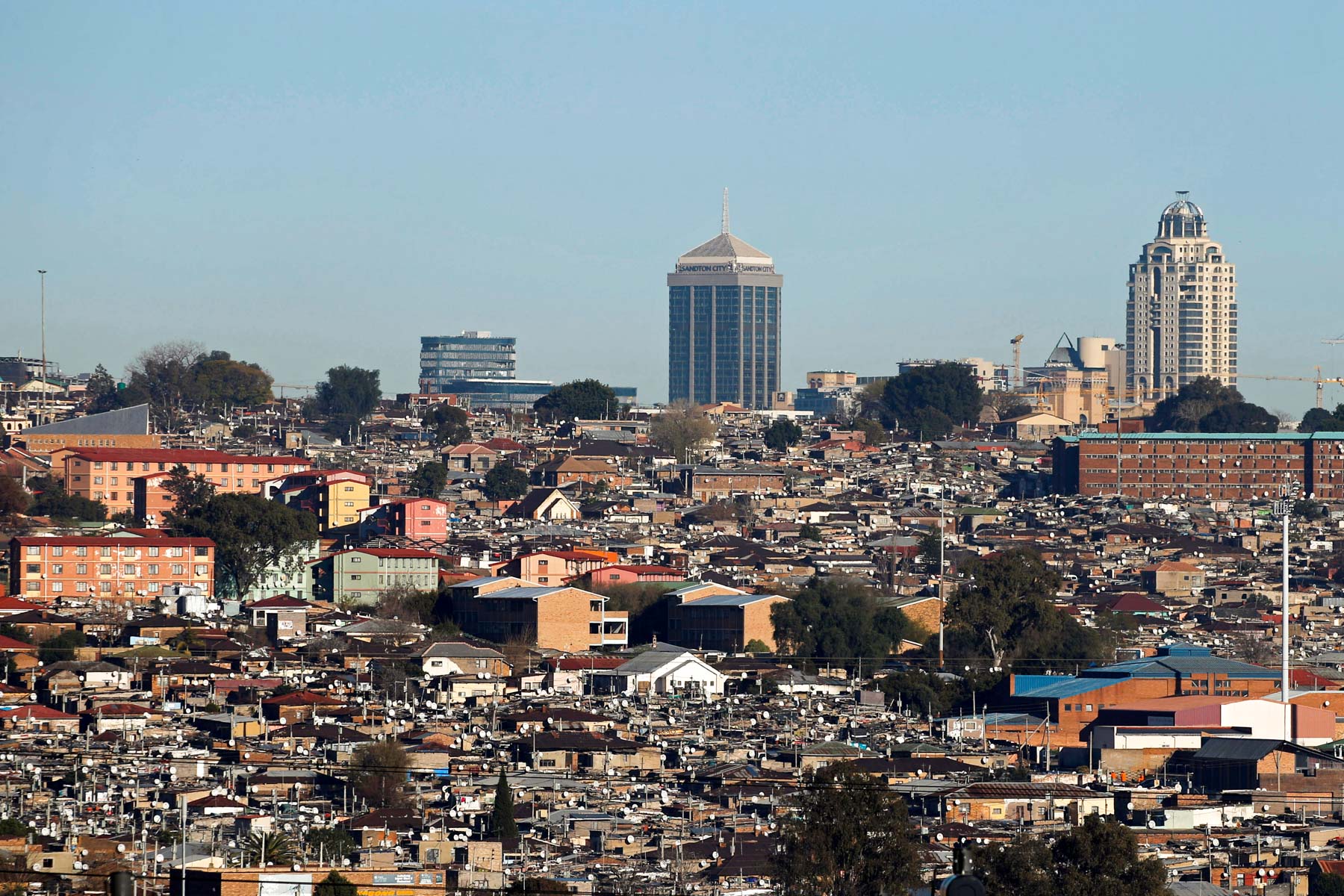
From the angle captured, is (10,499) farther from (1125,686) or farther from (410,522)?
(1125,686)

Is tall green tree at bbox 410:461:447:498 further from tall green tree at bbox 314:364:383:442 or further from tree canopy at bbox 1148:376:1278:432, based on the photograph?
tree canopy at bbox 1148:376:1278:432

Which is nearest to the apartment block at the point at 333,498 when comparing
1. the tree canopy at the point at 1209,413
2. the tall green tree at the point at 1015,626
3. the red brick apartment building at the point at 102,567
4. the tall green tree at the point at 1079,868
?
the red brick apartment building at the point at 102,567

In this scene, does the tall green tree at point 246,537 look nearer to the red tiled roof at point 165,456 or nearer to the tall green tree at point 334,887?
the red tiled roof at point 165,456

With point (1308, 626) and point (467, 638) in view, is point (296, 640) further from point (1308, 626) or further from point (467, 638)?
point (1308, 626)

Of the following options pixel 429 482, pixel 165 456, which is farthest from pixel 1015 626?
pixel 165 456

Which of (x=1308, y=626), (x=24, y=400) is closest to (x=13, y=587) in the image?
(x=1308, y=626)

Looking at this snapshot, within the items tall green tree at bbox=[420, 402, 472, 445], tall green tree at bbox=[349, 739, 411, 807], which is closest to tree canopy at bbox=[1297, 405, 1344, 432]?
tall green tree at bbox=[420, 402, 472, 445]

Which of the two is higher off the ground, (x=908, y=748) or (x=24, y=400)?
(x=24, y=400)
